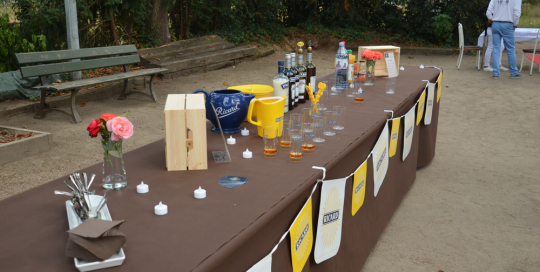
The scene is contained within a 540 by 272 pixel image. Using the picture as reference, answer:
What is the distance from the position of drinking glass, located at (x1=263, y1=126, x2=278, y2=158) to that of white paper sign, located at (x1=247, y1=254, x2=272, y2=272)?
23.2 inches

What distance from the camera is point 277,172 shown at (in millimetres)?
1864

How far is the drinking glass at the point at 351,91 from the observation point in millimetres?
3349

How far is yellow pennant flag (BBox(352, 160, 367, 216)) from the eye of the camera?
2.39 metres

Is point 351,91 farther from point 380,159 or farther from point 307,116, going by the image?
point 307,116

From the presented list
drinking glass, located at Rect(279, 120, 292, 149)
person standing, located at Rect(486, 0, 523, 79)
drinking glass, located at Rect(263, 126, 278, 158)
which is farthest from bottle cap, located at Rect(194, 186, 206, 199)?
person standing, located at Rect(486, 0, 523, 79)

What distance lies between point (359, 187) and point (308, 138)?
0.46 meters

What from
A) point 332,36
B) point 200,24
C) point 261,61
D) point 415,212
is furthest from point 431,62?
point 415,212

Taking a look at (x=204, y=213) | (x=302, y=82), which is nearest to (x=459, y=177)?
(x=302, y=82)

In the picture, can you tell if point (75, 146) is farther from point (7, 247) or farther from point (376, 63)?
point (7, 247)

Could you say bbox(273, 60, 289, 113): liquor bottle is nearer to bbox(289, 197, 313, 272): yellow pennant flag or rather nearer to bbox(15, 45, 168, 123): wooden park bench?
bbox(289, 197, 313, 272): yellow pennant flag

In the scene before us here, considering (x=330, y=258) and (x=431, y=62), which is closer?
(x=330, y=258)

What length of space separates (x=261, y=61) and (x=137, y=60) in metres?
4.58

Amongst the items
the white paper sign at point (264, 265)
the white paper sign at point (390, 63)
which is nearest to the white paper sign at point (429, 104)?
the white paper sign at point (390, 63)

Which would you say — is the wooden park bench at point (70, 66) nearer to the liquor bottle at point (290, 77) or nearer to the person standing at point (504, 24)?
the liquor bottle at point (290, 77)
